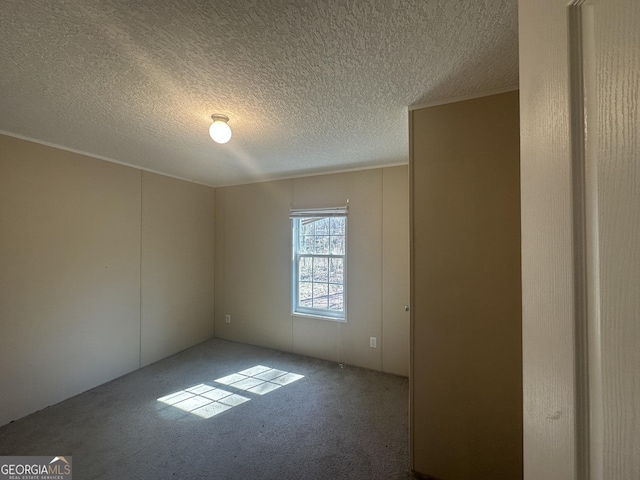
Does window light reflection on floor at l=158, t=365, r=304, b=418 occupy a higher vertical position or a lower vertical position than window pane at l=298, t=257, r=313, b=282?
lower

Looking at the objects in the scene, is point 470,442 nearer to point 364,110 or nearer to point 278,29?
point 364,110

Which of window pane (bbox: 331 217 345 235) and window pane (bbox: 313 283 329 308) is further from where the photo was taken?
window pane (bbox: 313 283 329 308)

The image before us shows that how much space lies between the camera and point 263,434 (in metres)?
2.11

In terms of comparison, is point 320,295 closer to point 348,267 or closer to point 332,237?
point 348,267

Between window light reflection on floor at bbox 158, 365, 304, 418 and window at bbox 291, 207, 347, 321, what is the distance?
0.88 m

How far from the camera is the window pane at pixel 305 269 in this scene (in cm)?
373

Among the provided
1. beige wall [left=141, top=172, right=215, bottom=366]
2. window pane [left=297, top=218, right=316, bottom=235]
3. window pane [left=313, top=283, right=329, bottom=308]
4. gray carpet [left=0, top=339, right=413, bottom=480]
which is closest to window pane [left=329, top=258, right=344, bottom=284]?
window pane [left=313, top=283, right=329, bottom=308]

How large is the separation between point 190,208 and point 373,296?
114 inches

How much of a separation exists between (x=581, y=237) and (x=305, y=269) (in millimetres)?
3409

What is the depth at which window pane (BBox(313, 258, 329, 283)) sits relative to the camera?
3615 millimetres

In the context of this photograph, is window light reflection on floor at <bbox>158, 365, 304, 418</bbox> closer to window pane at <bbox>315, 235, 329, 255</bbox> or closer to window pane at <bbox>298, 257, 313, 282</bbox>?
window pane at <bbox>298, 257, 313, 282</bbox>

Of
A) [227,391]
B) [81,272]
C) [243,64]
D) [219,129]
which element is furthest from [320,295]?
[243,64]

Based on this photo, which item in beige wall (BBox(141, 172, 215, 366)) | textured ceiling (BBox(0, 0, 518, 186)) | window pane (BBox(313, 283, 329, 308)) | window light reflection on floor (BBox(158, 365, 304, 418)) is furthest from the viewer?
window pane (BBox(313, 283, 329, 308))

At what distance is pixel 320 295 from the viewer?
3.64m
